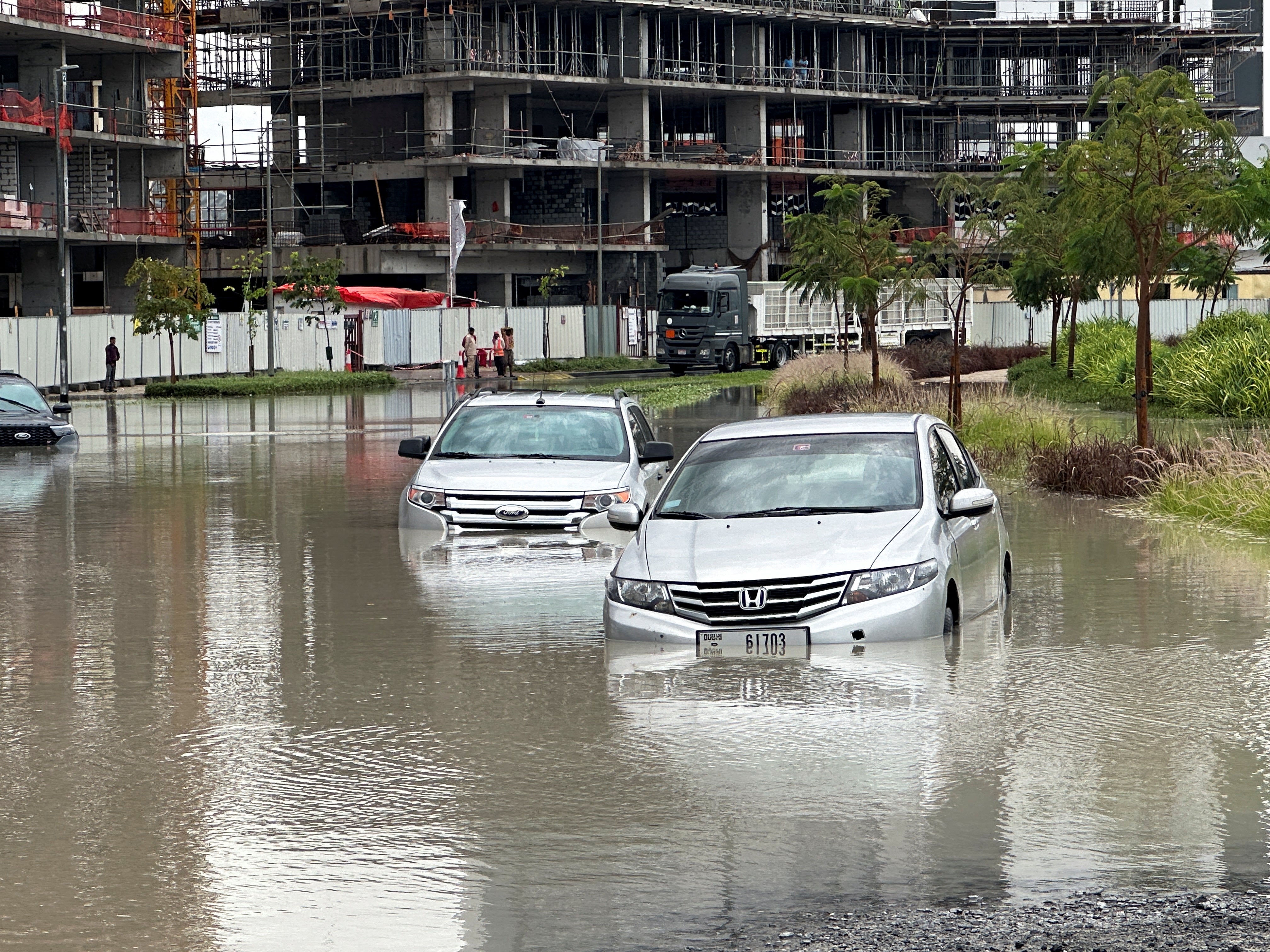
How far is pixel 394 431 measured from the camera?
37844 mm

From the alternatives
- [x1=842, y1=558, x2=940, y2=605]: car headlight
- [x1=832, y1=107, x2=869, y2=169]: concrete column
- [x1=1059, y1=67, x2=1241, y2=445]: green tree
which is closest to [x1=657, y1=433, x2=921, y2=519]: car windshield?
[x1=842, y1=558, x2=940, y2=605]: car headlight

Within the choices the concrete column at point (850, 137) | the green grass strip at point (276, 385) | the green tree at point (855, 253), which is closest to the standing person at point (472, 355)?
the green grass strip at point (276, 385)

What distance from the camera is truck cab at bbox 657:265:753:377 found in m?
70.2

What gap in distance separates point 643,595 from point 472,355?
60.2 m

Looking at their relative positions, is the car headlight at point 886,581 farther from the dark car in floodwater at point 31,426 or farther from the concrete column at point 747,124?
the concrete column at point 747,124

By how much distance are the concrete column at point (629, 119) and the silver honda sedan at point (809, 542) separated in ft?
278

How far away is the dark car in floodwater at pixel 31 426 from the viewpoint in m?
33.8

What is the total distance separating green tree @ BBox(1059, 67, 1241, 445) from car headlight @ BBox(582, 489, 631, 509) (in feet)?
25.0

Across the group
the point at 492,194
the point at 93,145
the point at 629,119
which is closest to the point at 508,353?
the point at 93,145

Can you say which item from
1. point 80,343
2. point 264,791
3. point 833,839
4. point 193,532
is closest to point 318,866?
point 264,791

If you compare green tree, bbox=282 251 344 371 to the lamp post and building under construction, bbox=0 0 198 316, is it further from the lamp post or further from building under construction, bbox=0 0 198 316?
the lamp post

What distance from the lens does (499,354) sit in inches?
2891

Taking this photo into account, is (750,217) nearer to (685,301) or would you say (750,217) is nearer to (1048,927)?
(685,301)

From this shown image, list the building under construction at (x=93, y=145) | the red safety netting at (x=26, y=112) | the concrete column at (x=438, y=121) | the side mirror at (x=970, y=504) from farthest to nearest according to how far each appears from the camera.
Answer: the concrete column at (x=438, y=121) < the building under construction at (x=93, y=145) < the red safety netting at (x=26, y=112) < the side mirror at (x=970, y=504)
